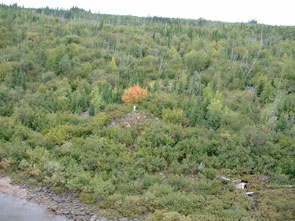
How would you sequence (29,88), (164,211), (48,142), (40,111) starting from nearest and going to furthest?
(164,211), (48,142), (40,111), (29,88)

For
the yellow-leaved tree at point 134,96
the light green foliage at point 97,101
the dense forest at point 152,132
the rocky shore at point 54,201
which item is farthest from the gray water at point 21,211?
the yellow-leaved tree at point 134,96

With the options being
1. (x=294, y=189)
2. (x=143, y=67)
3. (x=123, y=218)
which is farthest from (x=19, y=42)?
(x=294, y=189)

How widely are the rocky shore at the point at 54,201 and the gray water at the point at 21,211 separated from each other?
50cm

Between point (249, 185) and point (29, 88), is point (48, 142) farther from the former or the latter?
point (249, 185)

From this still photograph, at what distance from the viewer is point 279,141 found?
106ft

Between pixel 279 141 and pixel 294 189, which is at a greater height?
pixel 279 141

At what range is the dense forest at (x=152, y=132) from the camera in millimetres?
25516

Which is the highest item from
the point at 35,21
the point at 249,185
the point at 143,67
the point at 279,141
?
the point at 35,21

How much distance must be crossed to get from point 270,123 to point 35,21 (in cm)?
6943

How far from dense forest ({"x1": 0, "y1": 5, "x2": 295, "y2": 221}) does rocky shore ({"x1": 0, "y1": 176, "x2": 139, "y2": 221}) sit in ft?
2.28

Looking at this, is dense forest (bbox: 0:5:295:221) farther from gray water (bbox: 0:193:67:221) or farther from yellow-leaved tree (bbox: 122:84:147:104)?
gray water (bbox: 0:193:67:221)

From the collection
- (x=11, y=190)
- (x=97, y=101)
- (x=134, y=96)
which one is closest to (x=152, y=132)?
(x=134, y=96)

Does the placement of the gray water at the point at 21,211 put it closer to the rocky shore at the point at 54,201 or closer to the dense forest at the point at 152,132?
the rocky shore at the point at 54,201

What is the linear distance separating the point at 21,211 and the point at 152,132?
600 inches
